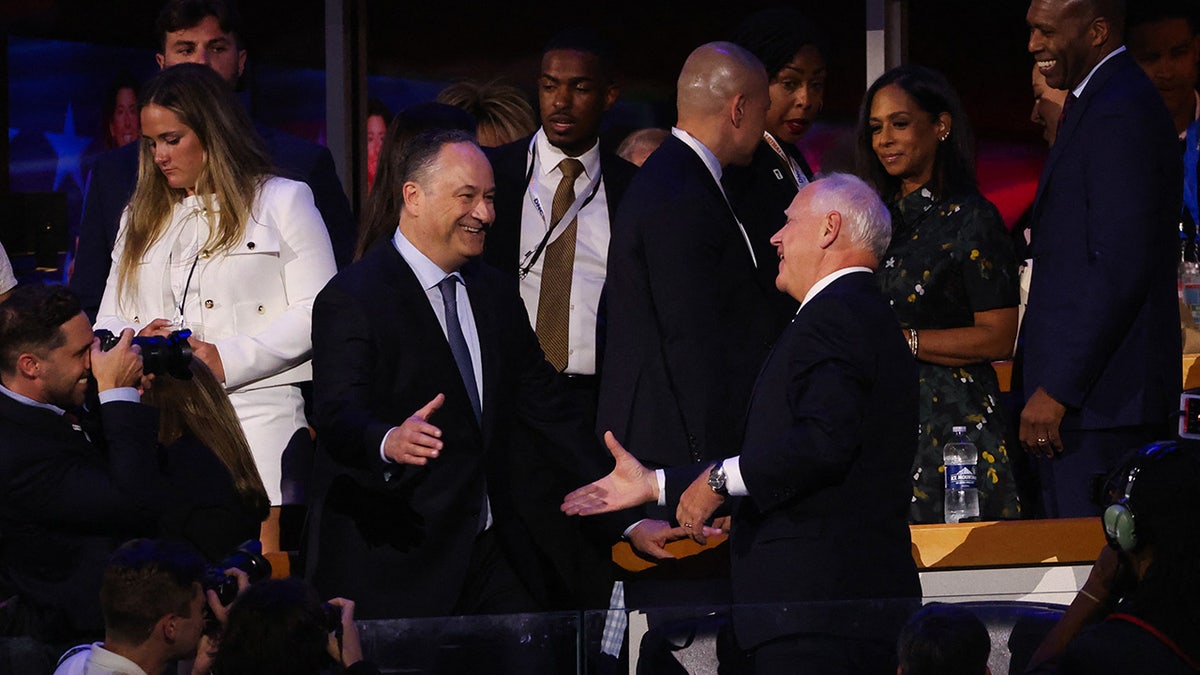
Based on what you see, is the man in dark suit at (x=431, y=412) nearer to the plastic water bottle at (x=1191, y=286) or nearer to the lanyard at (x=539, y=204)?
the lanyard at (x=539, y=204)

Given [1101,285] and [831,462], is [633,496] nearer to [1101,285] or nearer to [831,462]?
[831,462]

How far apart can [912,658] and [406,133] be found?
2.29 meters

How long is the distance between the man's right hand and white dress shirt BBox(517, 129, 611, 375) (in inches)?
60.1

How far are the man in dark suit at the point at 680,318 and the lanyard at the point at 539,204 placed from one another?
1.92ft

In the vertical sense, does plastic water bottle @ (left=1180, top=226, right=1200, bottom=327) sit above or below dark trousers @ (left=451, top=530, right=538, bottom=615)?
above

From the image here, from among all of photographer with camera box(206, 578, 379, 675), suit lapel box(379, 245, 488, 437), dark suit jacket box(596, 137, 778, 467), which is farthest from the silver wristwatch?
dark suit jacket box(596, 137, 778, 467)

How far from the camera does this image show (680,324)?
16.1 ft

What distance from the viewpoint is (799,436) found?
3.79 meters

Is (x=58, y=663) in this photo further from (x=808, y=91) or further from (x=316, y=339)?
(x=808, y=91)

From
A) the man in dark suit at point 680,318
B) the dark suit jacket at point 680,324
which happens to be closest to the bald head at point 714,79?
the man in dark suit at point 680,318

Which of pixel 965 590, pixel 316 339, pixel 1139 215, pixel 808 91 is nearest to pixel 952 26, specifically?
pixel 808 91

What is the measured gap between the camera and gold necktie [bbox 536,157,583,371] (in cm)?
554

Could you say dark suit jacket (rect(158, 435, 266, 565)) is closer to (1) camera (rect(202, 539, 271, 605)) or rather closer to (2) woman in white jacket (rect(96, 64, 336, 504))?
(1) camera (rect(202, 539, 271, 605))

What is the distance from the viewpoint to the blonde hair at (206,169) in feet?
16.3
